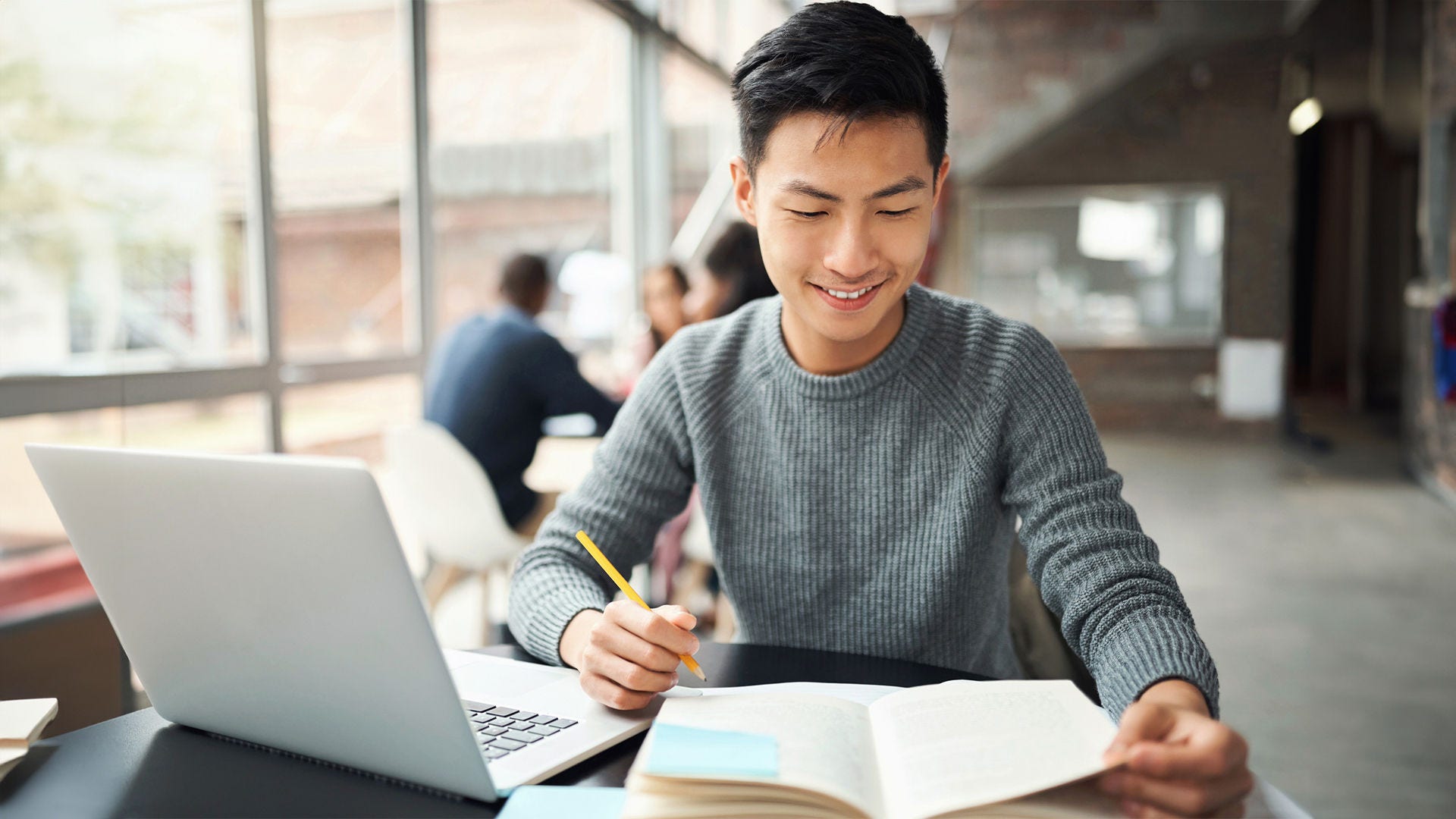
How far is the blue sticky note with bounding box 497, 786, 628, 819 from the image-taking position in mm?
603

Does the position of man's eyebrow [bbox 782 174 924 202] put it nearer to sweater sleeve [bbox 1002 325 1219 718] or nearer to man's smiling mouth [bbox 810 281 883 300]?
→ man's smiling mouth [bbox 810 281 883 300]

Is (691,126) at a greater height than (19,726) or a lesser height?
greater

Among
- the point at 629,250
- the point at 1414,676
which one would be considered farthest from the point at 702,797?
the point at 629,250

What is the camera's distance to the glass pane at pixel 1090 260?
6426mm

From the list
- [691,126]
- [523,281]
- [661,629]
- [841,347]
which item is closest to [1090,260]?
[691,126]

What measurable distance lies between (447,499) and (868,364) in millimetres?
1611

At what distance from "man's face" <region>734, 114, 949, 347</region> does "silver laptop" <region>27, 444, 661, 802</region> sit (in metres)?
0.42

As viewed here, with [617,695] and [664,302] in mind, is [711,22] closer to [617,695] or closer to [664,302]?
[664,302]

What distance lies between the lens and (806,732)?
62 cm

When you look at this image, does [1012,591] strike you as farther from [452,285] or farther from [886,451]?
[452,285]

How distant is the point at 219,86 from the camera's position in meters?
2.50

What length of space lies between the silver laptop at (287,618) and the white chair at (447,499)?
65.1 inches

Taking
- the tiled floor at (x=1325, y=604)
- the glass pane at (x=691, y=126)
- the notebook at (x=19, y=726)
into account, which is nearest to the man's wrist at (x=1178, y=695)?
the notebook at (x=19, y=726)

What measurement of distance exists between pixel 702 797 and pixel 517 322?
2255 millimetres
